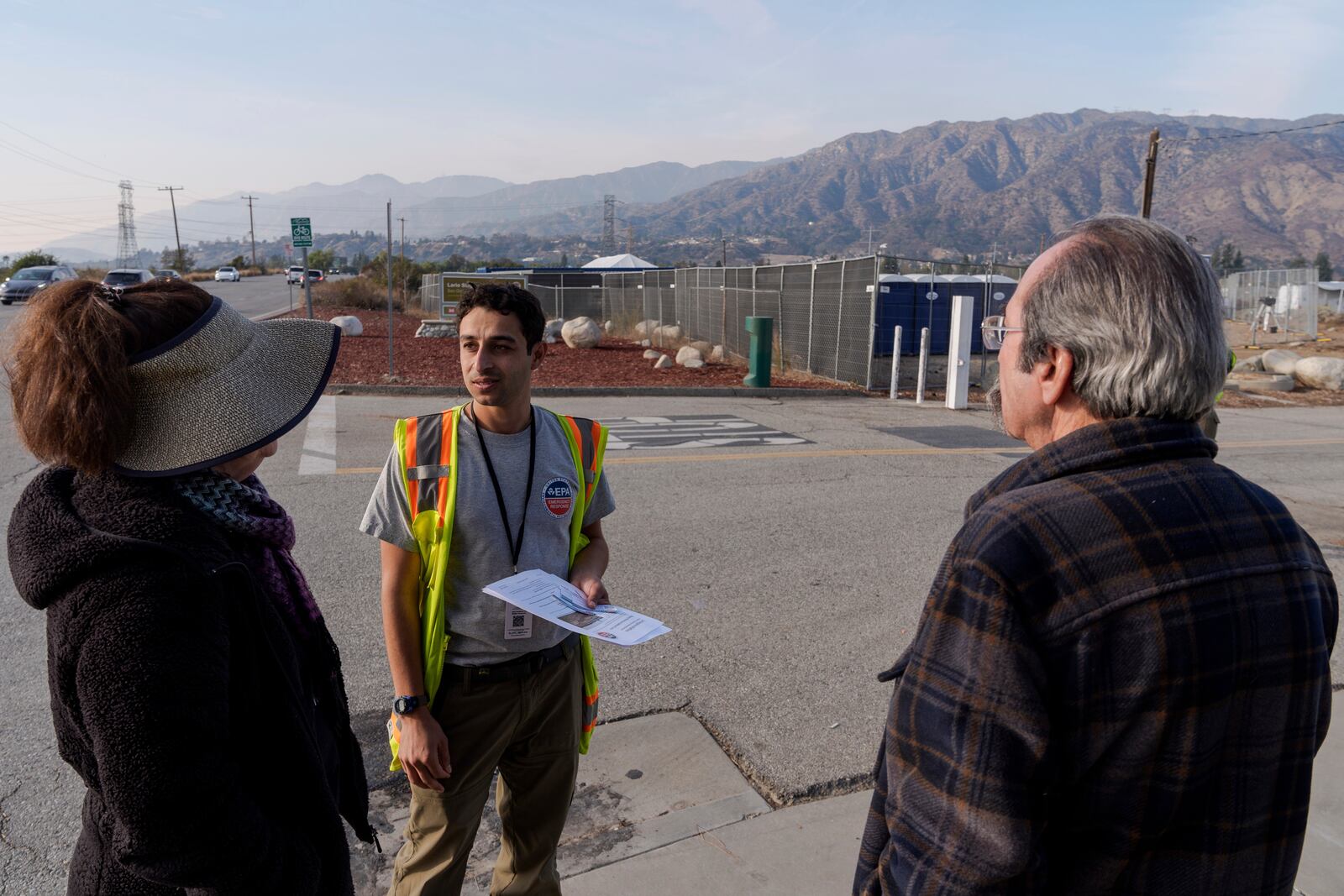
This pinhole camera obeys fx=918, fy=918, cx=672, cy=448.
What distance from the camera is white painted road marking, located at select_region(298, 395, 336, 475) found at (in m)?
8.67

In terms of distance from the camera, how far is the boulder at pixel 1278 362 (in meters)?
20.7

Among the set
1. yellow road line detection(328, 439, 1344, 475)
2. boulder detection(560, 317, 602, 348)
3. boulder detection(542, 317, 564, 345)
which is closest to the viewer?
yellow road line detection(328, 439, 1344, 475)

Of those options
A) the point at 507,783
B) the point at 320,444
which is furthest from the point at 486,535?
the point at 320,444

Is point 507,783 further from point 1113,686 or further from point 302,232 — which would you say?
point 302,232

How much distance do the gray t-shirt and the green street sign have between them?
13.1 meters

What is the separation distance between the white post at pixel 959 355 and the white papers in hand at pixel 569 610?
42.6 ft

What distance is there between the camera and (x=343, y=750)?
1.92m

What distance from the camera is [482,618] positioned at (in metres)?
2.51

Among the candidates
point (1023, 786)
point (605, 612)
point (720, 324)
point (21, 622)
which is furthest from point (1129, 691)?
point (720, 324)

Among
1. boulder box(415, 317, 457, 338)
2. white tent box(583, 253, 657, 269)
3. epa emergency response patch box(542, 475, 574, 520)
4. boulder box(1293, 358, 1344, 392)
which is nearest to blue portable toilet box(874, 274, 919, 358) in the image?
boulder box(1293, 358, 1344, 392)

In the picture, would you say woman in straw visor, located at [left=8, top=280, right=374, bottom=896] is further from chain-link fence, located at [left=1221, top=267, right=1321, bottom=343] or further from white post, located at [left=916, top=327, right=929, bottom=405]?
chain-link fence, located at [left=1221, top=267, right=1321, bottom=343]

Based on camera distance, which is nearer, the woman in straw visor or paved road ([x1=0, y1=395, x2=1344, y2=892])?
the woman in straw visor

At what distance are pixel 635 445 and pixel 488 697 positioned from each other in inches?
315

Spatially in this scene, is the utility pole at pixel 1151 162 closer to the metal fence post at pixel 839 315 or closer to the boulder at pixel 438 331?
the metal fence post at pixel 839 315
